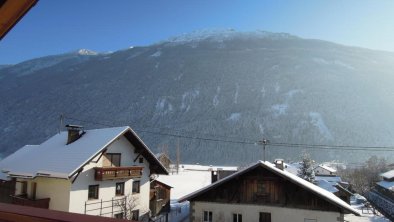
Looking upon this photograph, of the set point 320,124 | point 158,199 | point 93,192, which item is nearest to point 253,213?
point 93,192

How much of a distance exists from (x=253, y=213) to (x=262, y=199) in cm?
96

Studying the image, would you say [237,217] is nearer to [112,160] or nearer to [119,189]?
[119,189]

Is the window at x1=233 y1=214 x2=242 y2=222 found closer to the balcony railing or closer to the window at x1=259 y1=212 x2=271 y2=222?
the window at x1=259 y1=212 x2=271 y2=222

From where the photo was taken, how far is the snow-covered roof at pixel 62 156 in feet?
74.1

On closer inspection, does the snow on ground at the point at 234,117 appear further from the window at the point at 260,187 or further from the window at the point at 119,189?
the window at the point at 260,187

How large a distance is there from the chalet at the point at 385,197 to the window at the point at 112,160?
27892 millimetres

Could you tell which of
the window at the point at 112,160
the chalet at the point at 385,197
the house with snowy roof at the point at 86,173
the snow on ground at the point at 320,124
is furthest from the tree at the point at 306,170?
the snow on ground at the point at 320,124

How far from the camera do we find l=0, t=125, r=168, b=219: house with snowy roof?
22.4 meters

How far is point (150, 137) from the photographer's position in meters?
151

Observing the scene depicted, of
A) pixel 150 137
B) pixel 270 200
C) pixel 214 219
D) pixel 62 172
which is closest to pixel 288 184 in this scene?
pixel 270 200

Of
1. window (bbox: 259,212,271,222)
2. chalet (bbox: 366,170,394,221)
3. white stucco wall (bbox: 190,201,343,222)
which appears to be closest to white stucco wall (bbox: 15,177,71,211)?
white stucco wall (bbox: 190,201,343,222)

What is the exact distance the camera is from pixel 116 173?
24.6 meters

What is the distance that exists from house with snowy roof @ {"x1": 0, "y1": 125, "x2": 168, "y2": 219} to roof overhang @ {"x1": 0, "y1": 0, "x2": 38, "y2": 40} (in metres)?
20.8

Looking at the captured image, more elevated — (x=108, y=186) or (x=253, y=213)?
(x=108, y=186)
